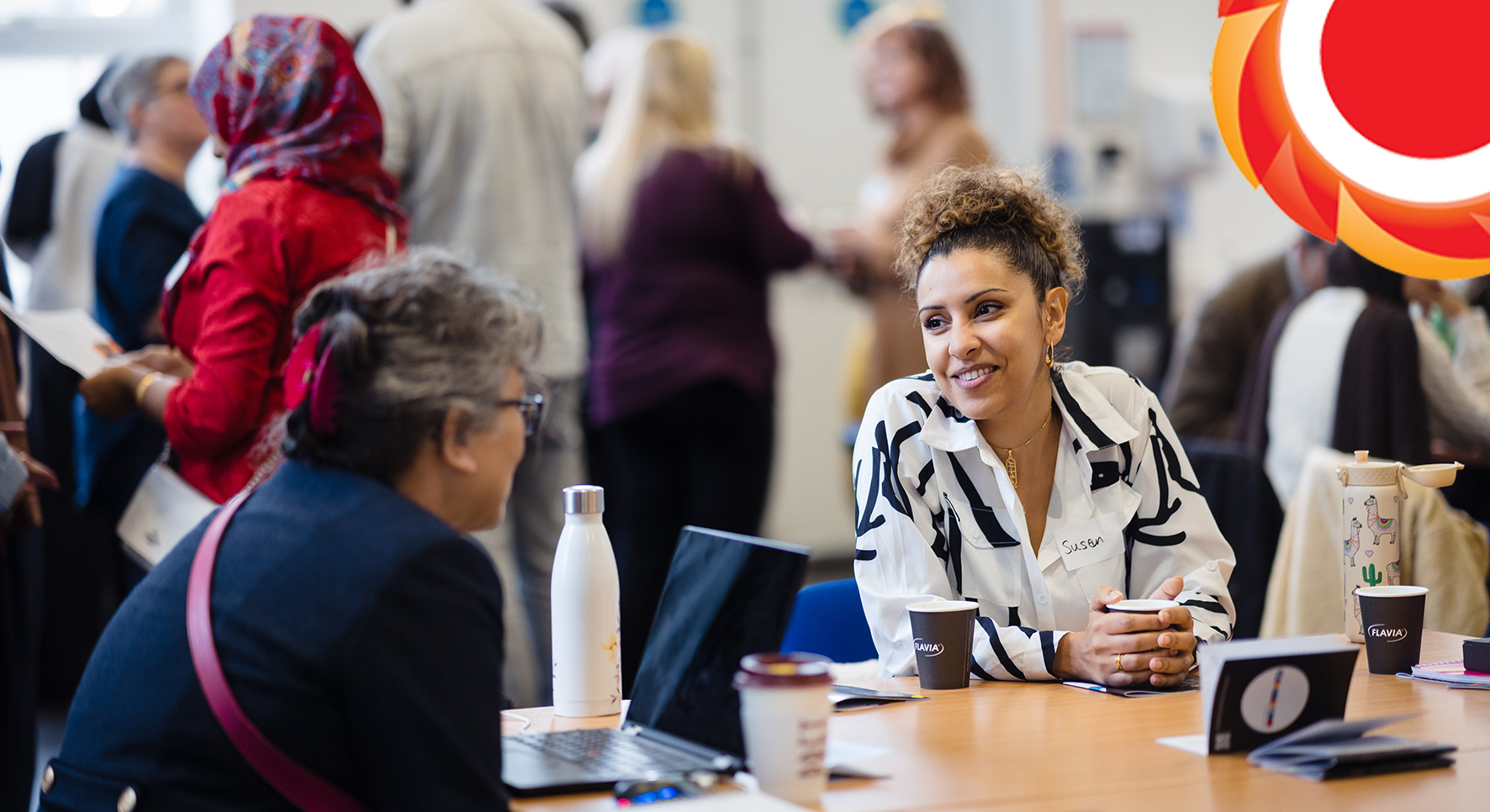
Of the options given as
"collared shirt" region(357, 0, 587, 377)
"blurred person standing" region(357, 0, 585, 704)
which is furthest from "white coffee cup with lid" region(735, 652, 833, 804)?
"collared shirt" region(357, 0, 587, 377)


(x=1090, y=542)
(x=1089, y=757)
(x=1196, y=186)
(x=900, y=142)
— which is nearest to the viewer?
(x=1089, y=757)

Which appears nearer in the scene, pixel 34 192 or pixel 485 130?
pixel 485 130

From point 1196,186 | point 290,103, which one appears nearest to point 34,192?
point 290,103

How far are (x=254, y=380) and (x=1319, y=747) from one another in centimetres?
154

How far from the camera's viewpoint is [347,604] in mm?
1144

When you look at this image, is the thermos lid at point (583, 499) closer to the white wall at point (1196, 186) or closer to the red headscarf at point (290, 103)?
the red headscarf at point (290, 103)

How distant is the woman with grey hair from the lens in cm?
113

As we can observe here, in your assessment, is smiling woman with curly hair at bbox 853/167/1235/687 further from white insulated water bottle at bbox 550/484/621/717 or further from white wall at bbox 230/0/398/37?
white wall at bbox 230/0/398/37

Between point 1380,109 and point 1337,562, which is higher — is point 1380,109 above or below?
above

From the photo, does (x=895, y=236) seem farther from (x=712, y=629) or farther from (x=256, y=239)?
(x=712, y=629)

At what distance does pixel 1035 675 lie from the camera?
1.68 meters

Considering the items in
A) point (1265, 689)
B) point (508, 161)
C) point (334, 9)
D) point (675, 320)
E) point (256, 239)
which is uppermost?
point (334, 9)

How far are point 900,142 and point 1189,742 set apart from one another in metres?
2.42

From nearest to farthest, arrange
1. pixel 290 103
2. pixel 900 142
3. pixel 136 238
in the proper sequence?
pixel 290 103
pixel 136 238
pixel 900 142
